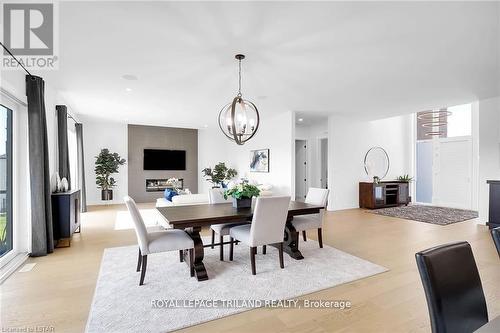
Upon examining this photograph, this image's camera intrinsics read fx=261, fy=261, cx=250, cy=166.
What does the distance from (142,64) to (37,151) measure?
5.88 ft

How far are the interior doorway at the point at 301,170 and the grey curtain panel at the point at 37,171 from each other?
22.8 ft

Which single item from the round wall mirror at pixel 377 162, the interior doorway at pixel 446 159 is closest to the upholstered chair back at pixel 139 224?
the round wall mirror at pixel 377 162

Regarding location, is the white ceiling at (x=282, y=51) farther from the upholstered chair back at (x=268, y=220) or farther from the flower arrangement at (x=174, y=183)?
the flower arrangement at (x=174, y=183)

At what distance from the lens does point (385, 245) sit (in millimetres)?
3961

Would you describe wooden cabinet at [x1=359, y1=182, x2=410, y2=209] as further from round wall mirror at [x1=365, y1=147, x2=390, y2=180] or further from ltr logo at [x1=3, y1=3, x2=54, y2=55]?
ltr logo at [x1=3, y1=3, x2=54, y2=55]

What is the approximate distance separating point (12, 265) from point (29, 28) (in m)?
2.65

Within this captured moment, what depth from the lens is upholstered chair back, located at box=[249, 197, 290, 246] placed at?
9.16ft

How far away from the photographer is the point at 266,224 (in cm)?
290

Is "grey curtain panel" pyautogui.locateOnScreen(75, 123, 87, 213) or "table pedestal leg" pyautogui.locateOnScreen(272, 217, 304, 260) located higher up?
"grey curtain panel" pyautogui.locateOnScreen(75, 123, 87, 213)

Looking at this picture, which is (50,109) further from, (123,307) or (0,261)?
(123,307)

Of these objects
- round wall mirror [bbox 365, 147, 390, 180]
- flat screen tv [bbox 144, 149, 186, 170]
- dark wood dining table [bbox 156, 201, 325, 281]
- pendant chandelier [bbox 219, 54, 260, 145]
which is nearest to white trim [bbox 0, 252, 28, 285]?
dark wood dining table [bbox 156, 201, 325, 281]

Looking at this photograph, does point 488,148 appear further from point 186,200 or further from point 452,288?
point 186,200

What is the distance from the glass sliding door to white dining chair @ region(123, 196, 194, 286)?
1912 mm

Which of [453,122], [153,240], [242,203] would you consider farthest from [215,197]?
[453,122]
